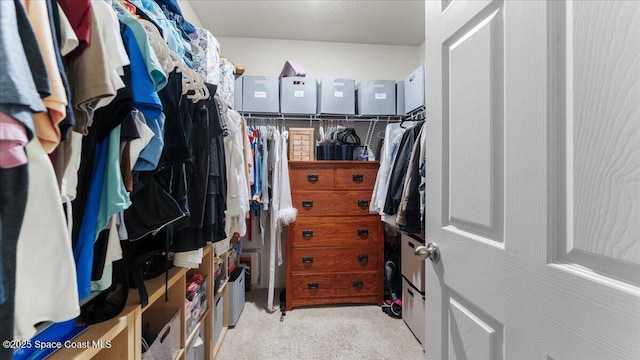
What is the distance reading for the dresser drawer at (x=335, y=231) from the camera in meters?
2.21

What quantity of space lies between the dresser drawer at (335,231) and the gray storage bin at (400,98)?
1.04m

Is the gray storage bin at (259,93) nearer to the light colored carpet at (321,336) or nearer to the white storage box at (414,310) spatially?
the light colored carpet at (321,336)

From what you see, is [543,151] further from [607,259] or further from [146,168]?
[146,168]

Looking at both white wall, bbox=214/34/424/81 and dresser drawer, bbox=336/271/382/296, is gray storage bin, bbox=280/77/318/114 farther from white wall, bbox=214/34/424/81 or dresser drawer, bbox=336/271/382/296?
dresser drawer, bbox=336/271/382/296

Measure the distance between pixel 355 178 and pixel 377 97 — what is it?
83cm

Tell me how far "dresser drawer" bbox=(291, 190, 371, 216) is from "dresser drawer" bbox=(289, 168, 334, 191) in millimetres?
53

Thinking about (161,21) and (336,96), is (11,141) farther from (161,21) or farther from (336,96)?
(336,96)

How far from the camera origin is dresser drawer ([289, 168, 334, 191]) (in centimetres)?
220

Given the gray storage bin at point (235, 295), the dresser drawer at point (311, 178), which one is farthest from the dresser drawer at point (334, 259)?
the dresser drawer at point (311, 178)

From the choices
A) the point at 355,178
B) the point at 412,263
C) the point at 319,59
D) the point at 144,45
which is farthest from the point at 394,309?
the point at 319,59

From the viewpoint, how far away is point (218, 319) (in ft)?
5.74

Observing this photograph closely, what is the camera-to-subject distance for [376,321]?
6.77 ft

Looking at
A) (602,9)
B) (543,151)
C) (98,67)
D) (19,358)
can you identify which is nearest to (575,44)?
(602,9)

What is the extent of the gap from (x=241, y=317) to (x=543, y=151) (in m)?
2.30
